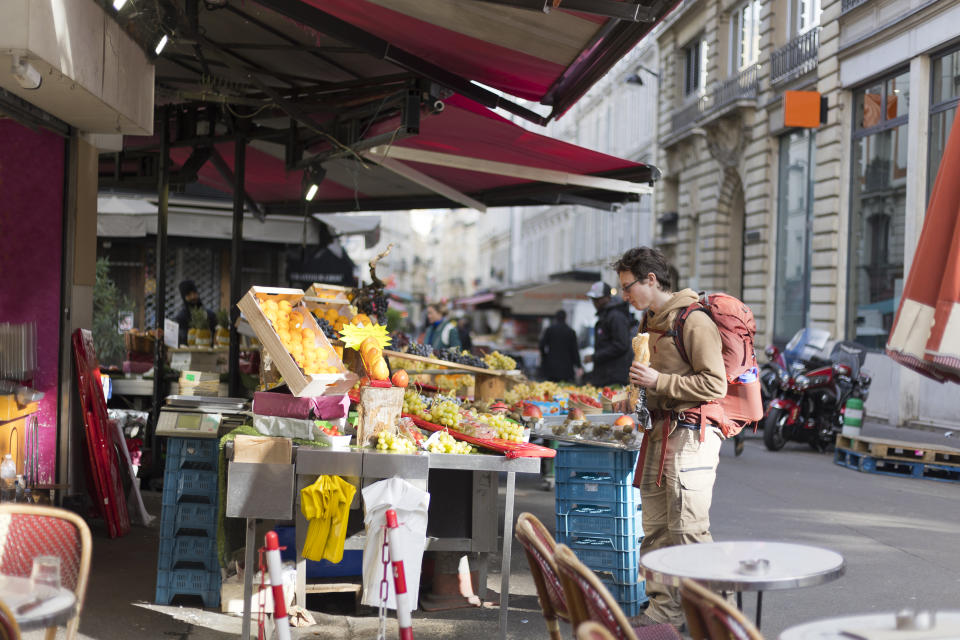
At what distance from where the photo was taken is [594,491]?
6.08 meters

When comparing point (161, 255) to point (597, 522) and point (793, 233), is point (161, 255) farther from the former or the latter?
point (793, 233)

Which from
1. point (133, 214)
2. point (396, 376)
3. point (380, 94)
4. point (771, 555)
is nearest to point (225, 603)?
point (396, 376)

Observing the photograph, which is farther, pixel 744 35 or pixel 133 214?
pixel 744 35

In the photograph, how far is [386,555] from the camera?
4.84m

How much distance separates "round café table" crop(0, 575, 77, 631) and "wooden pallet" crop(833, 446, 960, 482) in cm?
1053

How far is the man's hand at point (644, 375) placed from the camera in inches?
195

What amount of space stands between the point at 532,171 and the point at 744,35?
18.2 meters

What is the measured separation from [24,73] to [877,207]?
15.7 meters

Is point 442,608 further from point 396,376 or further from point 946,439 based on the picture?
point 946,439

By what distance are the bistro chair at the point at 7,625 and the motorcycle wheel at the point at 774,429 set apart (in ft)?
39.5

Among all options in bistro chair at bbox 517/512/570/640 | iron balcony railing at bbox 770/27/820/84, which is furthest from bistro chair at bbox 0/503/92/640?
iron balcony railing at bbox 770/27/820/84

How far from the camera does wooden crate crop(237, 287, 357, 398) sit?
5.34 meters

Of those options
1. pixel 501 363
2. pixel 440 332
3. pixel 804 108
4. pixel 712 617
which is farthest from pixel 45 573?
pixel 804 108

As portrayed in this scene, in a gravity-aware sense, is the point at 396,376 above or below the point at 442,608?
above
